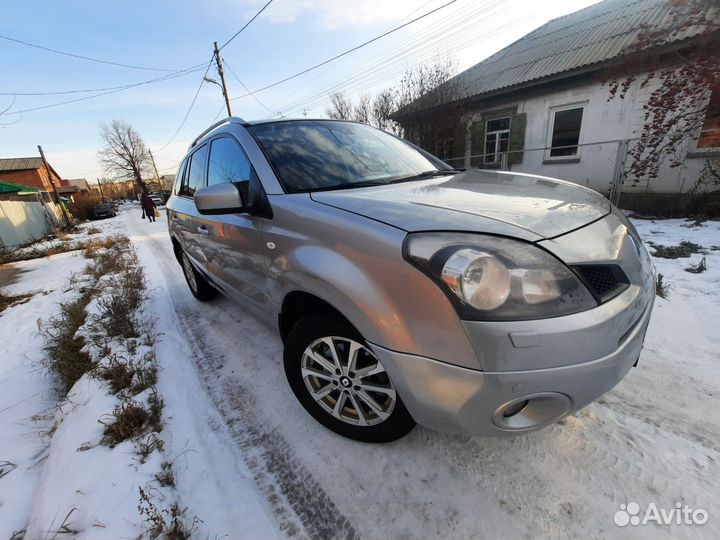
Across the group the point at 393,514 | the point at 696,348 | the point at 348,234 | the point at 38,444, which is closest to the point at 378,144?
the point at 348,234

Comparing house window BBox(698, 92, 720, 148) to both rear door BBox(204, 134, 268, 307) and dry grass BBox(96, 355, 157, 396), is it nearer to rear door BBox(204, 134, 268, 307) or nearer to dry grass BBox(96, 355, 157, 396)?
rear door BBox(204, 134, 268, 307)

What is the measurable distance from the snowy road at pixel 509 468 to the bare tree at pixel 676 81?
7.28m

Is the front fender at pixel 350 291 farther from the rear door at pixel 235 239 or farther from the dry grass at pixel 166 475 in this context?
the dry grass at pixel 166 475

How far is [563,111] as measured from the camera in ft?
30.9

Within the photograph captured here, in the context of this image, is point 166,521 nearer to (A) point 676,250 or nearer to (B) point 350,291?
(B) point 350,291

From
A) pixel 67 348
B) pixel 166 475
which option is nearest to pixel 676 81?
pixel 166 475

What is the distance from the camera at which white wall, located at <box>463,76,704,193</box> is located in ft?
24.9

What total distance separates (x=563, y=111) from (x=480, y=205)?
10605mm

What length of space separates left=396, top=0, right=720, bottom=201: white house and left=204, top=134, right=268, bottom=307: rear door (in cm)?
885

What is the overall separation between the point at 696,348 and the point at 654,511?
1.57 metres

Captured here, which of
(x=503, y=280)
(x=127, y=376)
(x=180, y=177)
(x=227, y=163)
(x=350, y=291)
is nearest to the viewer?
(x=503, y=280)

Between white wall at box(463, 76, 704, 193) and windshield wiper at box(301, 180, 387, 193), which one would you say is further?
white wall at box(463, 76, 704, 193)

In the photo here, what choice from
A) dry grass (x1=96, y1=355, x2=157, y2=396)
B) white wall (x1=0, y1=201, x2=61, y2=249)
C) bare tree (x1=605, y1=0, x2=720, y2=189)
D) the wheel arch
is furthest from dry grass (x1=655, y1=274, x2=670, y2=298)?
white wall (x1=0, y1=201, x2=61, y2=249)

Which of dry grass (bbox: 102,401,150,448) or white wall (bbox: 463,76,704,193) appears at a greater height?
white wall (bbox: 463,76,704,193)
